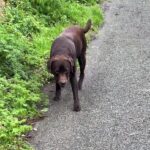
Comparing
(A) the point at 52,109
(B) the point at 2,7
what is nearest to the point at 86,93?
(A) the point at 52,109

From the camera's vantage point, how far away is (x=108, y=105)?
330 inches

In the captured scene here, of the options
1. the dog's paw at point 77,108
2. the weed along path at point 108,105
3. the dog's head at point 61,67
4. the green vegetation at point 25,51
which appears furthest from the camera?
the dog's paw at point 77,108

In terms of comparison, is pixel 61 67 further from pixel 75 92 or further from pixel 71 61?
pixel 75 92

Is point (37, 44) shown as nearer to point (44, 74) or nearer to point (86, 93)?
point (44, 74)

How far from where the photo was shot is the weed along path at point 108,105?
7148mm

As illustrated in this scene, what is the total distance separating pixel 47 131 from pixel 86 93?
1635mm

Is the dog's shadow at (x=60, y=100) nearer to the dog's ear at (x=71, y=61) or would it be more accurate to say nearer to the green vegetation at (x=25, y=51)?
the green vegetation at (x=25, y=51)

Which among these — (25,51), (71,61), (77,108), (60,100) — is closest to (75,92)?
(77,108)

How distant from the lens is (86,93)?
896 cm

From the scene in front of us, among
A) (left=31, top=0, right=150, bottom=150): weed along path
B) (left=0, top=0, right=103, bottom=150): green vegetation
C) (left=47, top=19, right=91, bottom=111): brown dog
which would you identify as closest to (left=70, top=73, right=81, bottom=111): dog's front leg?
(left=47, top=19, right=91, bottom=111): brown dog

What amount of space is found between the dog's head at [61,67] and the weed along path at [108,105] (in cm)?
54

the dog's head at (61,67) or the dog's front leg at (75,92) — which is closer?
the dog's head at (61,67)

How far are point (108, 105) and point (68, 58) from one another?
1032mm

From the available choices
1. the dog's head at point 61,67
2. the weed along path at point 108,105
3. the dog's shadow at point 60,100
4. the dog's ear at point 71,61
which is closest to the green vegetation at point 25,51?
the dog's shadow at point 60,100
